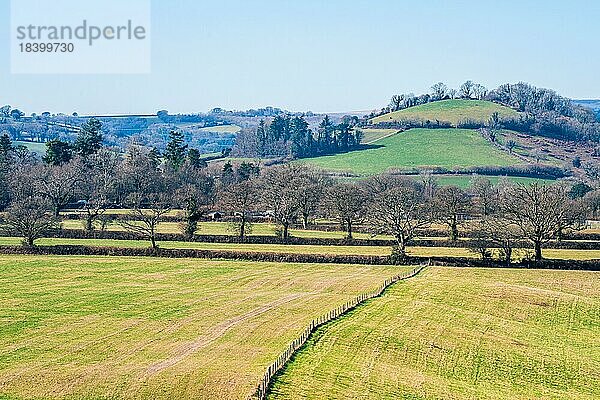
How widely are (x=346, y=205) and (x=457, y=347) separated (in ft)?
190

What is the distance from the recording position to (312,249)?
9525cm

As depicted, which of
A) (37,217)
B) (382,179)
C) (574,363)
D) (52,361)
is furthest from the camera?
(382,179)

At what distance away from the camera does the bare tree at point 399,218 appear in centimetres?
9100

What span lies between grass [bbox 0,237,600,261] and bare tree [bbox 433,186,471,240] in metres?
6.10

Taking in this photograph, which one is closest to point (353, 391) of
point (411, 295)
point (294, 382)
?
point (294, 382)

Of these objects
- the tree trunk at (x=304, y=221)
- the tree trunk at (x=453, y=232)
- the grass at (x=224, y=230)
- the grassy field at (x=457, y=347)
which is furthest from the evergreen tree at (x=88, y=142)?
the grassy field at (x=457, y=347)

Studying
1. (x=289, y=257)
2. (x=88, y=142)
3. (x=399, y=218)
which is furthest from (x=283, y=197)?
(x=88, y=142)

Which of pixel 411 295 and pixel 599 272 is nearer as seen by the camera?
pixel 411 295

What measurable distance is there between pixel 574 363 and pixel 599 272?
3410cm

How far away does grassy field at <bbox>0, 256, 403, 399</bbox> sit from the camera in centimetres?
3991

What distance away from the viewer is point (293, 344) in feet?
Answer: 150

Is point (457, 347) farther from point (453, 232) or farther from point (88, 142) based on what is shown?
point (88, 142)

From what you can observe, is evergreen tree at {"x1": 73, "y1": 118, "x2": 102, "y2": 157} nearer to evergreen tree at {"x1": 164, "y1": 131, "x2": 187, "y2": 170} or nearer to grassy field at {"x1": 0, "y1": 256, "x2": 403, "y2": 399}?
evergreen tree at {"x1": 164, "y1": 131, "x2": 187, "y2": 170}

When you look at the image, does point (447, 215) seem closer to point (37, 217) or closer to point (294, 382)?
point (37, 217)
